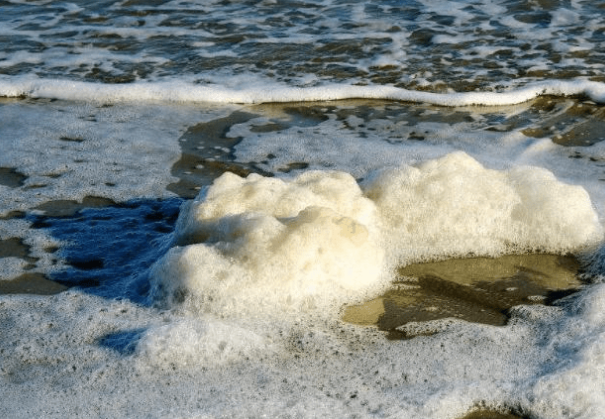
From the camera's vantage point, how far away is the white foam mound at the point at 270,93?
5.75 m

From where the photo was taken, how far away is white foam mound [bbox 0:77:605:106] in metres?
5.75

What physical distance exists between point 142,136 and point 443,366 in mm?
2810

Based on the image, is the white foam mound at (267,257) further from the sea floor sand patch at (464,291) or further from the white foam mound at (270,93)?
the white foam mound at (270,93)

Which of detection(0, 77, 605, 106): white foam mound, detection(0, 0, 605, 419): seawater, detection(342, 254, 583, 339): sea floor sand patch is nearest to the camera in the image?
detection(0, 0, 605, 419): seawater

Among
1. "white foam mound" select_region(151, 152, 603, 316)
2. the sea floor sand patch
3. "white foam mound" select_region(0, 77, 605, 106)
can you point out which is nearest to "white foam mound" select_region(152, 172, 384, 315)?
"white foam mound" select_region(151, 152, 603, 316)

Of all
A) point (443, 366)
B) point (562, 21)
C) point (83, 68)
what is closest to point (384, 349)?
point (443, 366)

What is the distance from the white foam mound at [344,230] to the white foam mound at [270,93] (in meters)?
1.95

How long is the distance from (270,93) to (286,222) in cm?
260

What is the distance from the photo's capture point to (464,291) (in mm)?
3365

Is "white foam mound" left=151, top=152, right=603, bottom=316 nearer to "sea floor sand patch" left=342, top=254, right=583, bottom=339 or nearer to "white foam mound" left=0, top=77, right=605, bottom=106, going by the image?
"sea floor sand patch" left=342, top=254, right=583, bottom=339

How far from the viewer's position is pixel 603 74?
6.15 meters

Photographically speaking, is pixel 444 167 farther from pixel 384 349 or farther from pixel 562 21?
pixel 562 21

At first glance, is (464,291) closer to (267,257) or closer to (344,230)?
(344,230)

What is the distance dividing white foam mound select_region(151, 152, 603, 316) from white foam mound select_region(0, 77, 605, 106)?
6.40ft
